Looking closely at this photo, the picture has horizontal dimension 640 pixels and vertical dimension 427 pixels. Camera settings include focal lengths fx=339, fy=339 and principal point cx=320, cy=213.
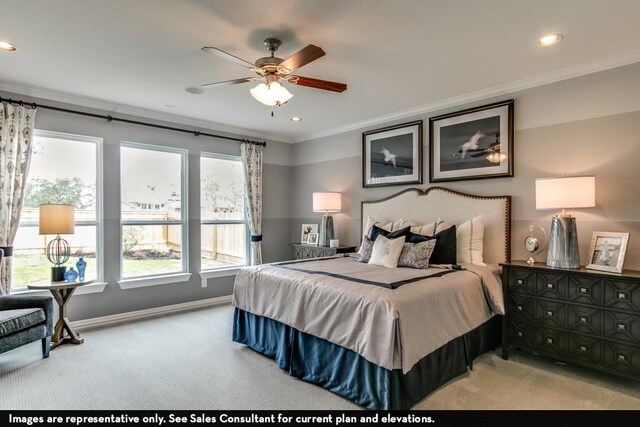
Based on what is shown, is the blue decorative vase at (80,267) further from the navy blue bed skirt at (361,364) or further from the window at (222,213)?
the navy blue bed skirt at (361,364)

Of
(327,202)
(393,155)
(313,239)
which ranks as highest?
(393,155)

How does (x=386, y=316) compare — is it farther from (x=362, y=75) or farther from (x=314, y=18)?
(x=362, y=75)

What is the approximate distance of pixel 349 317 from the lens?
7.97ft

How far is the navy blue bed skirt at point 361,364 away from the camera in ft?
7.41

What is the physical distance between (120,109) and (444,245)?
4278mm

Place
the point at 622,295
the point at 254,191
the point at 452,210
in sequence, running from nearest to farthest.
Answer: the point at 622,295 < the point at 452,210 < the point at 254,191

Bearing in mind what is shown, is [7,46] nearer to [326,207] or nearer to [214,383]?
[214,383]

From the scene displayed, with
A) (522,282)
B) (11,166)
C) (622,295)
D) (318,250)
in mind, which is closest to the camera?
(622,295)

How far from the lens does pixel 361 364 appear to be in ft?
7.82

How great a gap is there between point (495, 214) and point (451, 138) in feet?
3.45

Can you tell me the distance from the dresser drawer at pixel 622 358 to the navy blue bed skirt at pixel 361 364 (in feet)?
2.91

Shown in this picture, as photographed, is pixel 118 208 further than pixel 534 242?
Yes

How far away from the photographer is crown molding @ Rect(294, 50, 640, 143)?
2.95m

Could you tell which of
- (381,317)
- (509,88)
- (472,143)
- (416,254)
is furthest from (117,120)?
(509,88)
